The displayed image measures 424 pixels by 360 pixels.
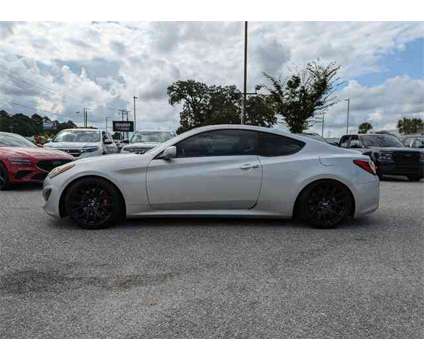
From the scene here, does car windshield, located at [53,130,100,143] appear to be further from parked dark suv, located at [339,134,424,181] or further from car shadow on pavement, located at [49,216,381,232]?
parked dark suv, located at [339,134,424,181]

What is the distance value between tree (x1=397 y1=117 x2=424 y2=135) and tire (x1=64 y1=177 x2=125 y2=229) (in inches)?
2737

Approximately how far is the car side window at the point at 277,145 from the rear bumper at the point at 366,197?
100 centimetres

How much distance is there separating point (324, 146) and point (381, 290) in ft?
8.02

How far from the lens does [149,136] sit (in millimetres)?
11828

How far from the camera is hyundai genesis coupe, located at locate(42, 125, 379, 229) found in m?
4.63

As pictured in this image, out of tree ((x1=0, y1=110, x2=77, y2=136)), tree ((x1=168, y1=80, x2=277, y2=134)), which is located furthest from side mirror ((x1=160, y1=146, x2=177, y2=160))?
tree ((x1=0, y1=110, x2=77, y2=136))

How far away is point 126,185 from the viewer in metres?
4.62

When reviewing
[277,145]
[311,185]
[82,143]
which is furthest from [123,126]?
[311,185]

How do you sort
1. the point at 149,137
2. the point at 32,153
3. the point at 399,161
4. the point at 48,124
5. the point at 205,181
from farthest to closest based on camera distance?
1. the point at 48,124
2. the point at 149,137
3. the point at 399,161
4. the point at 32,153
5. the point at 205,181

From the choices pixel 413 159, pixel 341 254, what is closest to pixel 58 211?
pixel 341 254

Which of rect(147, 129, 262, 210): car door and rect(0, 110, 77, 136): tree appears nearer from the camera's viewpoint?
rect(147, 129, 262, 210): car door

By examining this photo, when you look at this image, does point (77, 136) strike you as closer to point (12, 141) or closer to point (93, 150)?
point (93, 150)

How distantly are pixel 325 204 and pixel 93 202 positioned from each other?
3096 millimetres

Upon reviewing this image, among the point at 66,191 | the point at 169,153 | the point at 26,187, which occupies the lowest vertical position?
the point at 26,187
